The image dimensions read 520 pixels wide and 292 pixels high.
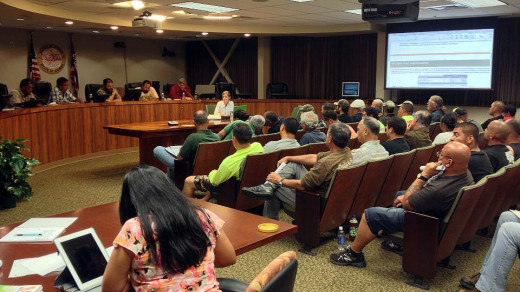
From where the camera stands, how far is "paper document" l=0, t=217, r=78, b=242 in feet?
7.63

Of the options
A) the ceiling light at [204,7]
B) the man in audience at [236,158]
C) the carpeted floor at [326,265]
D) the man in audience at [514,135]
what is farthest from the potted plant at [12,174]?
the man in audience at [514,135]

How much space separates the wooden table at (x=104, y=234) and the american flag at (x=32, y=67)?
10100 millimetres

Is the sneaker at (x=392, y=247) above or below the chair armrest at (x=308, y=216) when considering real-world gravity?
below

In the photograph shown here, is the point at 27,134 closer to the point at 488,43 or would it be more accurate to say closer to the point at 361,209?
the point at 361,209

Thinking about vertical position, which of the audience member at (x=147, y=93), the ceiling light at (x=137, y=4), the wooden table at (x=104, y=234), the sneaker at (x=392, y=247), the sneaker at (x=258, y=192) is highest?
the ceiling light at (x=137, y=4)

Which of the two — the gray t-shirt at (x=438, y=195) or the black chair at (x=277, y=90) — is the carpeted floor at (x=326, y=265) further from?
Result: the black chair at (x=277, y=90)

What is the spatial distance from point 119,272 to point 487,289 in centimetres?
239

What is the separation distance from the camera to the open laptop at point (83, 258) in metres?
1.72

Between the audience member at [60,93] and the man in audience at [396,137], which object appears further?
the audience member at [60,93]

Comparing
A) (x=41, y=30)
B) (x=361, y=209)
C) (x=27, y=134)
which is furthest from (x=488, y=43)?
(x=41, y=30)

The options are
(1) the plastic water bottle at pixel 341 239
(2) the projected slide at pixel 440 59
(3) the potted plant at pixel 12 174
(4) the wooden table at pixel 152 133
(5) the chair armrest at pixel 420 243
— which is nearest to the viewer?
(5) the chair armrest at pixel 420 243

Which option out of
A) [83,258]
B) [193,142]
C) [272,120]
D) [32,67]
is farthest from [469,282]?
[32,67]

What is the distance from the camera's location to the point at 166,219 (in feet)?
5.48

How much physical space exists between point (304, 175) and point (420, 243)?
108 cm
